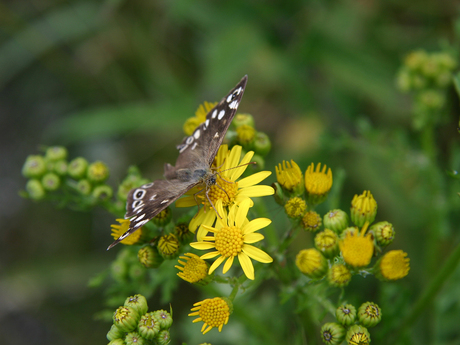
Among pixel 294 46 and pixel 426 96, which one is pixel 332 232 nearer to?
pixel 426 96

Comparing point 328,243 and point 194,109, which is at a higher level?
point 194,109

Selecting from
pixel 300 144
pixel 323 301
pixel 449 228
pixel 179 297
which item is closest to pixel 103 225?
pixel 179 297

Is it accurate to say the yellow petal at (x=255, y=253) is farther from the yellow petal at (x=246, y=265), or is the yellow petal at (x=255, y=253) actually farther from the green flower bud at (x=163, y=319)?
the green flower bud at (x=163, y=319)

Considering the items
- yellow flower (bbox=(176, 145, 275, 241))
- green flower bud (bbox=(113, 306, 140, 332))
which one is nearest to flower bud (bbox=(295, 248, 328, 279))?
yellow flower (bbox=(176, 145, 275, 241))

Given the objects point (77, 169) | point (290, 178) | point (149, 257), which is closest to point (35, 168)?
point (77, 169)

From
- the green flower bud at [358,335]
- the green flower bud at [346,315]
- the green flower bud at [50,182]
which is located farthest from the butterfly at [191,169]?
the green flower bud at [358,335]

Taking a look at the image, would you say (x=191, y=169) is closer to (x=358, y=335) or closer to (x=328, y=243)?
(x=328, y=243)
